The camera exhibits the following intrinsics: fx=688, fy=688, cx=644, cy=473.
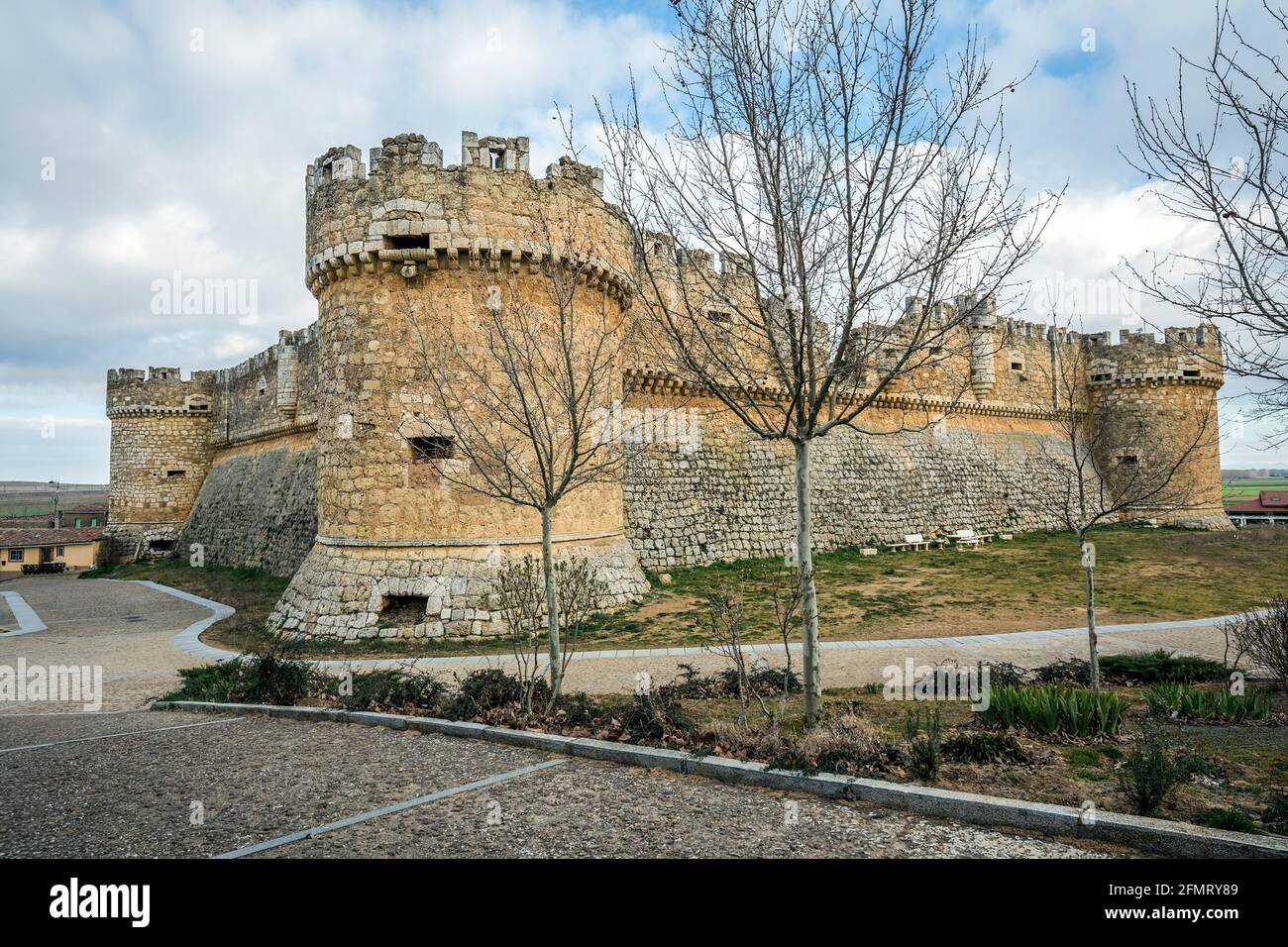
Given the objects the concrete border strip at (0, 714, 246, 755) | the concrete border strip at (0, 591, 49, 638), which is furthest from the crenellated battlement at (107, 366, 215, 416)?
the concrete border strip at (0, 714, 246, 755)

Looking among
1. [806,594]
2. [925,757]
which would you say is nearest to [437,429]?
[806,594]

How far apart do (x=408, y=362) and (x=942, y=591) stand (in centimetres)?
1260

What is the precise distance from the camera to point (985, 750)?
566cm

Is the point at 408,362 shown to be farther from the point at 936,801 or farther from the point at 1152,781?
the point at 1152,781

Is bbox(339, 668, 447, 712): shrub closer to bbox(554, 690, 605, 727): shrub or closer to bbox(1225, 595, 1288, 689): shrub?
bbox(554, 690, 605, 727): shrub

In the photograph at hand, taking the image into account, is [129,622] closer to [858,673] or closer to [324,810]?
[324,810]

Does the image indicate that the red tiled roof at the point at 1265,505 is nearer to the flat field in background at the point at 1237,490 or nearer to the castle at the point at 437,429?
the flat field in background at the point at 1237,490

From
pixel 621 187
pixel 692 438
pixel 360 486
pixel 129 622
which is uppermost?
pixel 621 187

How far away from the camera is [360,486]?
13039 mm

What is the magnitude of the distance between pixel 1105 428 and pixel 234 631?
32.2 m

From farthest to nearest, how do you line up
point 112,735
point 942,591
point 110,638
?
point 942,591, point 110,638, point 112,735

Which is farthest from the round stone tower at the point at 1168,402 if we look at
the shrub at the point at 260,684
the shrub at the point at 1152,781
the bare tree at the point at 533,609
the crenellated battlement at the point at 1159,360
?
the shrub at the point at 260,684

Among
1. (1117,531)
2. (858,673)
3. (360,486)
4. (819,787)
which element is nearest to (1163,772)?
(819,787)
